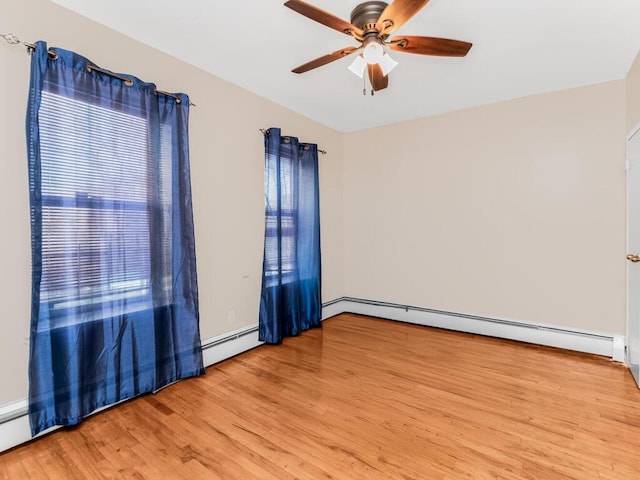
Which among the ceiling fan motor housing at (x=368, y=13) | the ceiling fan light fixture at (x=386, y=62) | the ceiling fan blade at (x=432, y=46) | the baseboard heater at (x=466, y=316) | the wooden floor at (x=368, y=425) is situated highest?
the ceiling fan motor housing at (x=368, y=13)

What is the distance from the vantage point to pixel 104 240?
2096mm

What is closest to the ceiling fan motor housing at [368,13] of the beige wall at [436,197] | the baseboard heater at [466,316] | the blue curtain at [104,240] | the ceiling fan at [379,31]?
the ceiling fan at [379,31]

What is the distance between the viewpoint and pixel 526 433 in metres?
1.92

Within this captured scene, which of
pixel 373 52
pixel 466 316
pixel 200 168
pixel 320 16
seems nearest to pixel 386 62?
pixel 373 52

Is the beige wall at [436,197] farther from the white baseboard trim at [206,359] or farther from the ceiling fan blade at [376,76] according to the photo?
the ceiling fan blade at [376,76]

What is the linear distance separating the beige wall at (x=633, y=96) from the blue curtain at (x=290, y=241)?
2941 mm

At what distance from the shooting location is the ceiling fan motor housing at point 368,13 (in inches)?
69.6

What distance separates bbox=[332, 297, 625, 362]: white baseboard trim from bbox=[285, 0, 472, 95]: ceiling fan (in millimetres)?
2827

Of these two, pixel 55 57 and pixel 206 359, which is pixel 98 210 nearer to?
pixel 55 57

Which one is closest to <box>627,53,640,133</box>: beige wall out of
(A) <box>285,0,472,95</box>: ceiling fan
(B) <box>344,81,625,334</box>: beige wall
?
(B) <box>344,81,625,334</box>: beige wall

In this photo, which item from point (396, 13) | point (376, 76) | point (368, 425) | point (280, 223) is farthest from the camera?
Answer: point (280, 223)

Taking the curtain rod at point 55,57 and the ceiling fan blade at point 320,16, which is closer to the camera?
the ceiling fan blade at point 320,16

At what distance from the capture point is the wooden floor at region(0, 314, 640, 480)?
1.66m

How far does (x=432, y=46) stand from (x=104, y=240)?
239 centimetres
